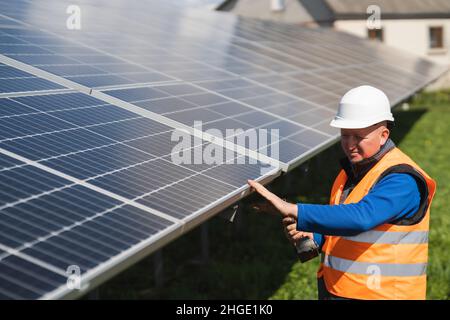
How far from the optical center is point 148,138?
18.4 feet

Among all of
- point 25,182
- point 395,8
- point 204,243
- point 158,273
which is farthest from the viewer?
point 395,8

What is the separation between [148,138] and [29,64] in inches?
85.7

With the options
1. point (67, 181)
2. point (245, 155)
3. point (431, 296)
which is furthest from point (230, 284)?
point (67, 181)

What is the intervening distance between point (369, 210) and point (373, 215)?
0.14ft

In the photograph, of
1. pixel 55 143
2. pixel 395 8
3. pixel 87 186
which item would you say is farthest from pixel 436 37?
pixel 87 186

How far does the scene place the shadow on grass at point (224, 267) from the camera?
884 centimetres

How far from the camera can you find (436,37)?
39562mm

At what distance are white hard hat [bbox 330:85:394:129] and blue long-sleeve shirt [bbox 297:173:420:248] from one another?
436 millimetres

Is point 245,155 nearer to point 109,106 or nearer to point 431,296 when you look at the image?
point 109,106

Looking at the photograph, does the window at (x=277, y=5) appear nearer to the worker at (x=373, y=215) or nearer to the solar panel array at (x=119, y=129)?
the solar panel array at (x=119, y=129)

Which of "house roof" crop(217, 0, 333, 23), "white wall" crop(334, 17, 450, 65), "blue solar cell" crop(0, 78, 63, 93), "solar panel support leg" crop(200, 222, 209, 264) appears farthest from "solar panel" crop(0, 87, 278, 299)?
"white wall" crop(334, 17, 450, 65)

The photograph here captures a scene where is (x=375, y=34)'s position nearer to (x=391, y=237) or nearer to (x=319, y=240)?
(x=319, y=240)

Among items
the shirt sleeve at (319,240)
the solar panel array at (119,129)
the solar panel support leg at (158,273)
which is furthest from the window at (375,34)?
the shirt sleeve at (319,240)

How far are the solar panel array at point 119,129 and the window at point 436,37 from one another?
2825 cm
